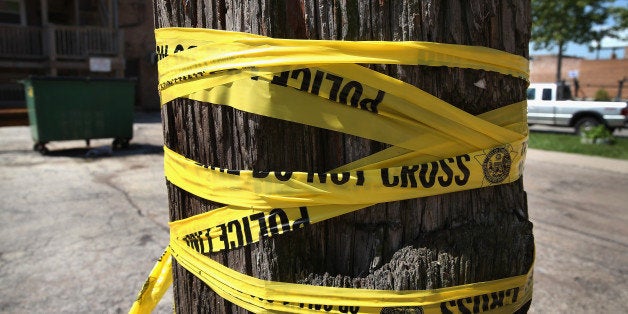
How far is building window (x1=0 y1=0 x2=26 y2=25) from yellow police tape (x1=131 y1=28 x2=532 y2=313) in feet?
74.3

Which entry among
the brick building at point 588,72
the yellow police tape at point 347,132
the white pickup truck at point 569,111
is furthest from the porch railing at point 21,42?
the brick building at point 588,72

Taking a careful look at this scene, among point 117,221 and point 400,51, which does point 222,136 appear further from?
point 117,221

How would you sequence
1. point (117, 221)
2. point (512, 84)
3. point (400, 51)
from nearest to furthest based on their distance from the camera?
point (400, 51) → point (512, 84) → point (117, 221)

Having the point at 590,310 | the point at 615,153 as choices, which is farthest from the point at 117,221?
the point at 615,153

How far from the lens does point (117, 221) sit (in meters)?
5.42

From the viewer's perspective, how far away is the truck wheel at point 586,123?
52.7ft

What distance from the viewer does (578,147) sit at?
13117mm

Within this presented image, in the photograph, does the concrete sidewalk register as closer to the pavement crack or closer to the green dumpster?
the pavement crack

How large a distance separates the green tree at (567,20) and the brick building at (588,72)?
10.6 m

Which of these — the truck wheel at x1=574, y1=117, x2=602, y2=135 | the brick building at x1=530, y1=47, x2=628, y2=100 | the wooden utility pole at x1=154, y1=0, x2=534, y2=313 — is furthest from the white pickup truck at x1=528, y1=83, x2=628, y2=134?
the brick building at x1=530, y1=47, x2=628, y2=100

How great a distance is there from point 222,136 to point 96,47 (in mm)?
20522

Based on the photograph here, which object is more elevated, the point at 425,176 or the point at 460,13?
the point at 460,13

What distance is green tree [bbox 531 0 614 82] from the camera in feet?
76.6

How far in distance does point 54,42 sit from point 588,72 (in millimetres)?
38674
